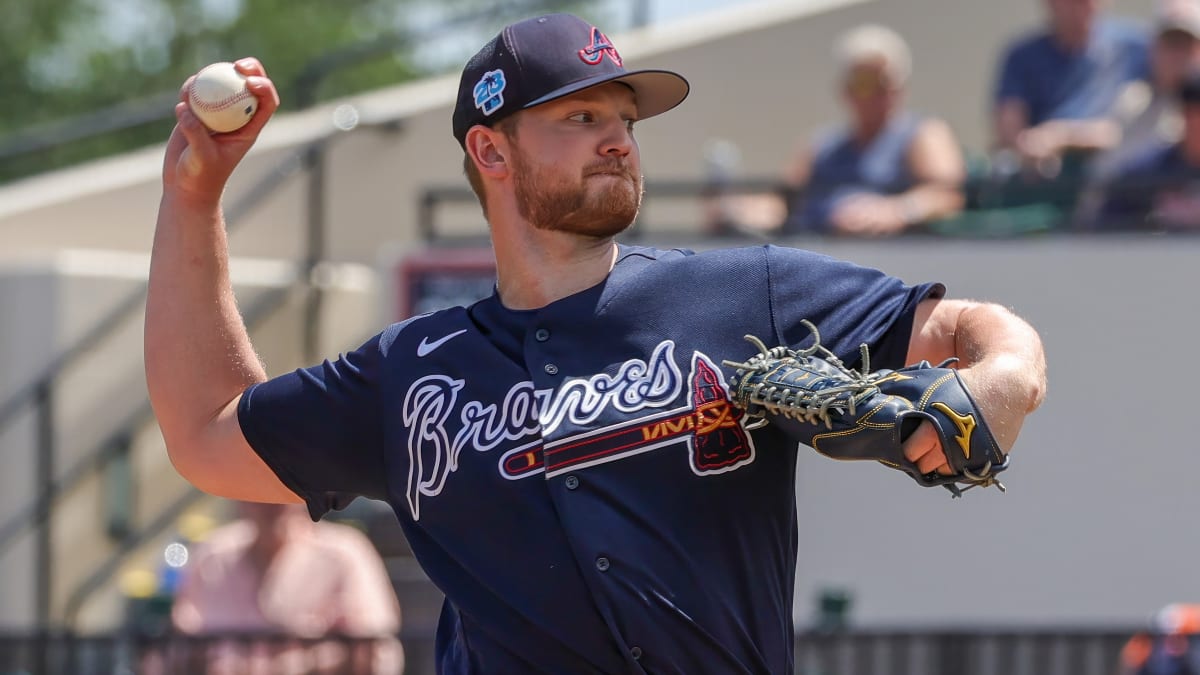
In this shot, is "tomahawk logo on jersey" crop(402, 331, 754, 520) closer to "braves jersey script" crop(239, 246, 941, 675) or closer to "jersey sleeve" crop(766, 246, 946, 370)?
"braves jersey script" crop(239, 246, 941, 675)

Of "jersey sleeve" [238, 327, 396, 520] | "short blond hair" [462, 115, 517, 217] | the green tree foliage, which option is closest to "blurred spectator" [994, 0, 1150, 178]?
"short blond hair" [462, 115, 517, 217]

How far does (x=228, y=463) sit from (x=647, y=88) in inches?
41.8

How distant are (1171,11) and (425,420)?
628 centimetres

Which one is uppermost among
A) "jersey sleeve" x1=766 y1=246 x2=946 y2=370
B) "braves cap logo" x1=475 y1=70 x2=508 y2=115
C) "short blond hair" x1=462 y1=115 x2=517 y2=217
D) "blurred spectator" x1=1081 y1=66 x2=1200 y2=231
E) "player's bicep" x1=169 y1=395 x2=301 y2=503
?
"blurred spectator" x1=1081 y1=66 x2=1200 y2=231

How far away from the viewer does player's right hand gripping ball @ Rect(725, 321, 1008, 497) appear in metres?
2.61

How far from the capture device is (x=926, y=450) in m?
2.65

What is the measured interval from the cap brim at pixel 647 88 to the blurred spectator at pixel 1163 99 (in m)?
5.41

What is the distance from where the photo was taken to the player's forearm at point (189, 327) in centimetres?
331

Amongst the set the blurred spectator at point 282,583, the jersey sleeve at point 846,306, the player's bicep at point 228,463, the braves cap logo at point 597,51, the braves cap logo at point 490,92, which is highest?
the braves cap logo at point 597,51

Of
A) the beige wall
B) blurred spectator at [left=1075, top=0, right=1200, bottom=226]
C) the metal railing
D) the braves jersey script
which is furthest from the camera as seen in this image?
the beige wall

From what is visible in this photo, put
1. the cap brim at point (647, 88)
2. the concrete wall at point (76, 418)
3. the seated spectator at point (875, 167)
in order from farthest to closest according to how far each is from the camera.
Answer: the concrete wall at point (76, 418) < the seated spectator at point (875, 167) < the cap brim at point (647, 88)

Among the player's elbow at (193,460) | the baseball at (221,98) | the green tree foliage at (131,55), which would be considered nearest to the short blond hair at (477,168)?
the baseball at (221,98)

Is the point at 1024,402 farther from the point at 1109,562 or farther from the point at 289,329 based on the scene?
the point at 289,329

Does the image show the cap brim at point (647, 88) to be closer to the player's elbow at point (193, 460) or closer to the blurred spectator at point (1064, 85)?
the player's elbow at point (193, 460)
